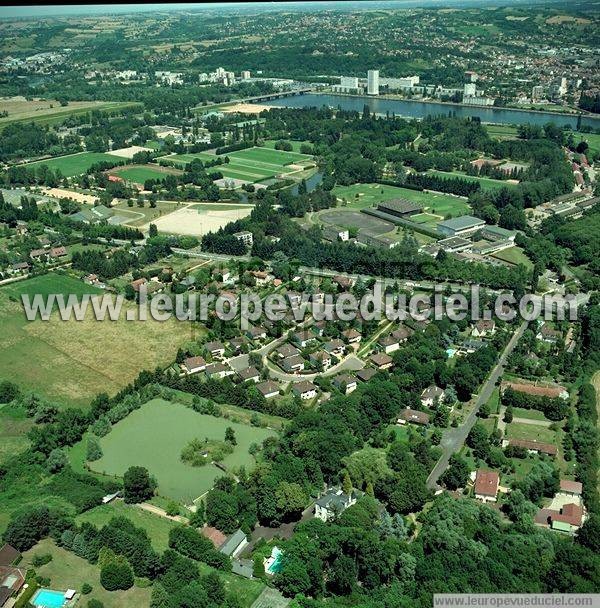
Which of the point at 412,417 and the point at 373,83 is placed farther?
the point at 373,83

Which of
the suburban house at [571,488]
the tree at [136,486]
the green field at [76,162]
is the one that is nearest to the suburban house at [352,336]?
the suburban house at [571,488]

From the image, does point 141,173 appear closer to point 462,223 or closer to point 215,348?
point 462,223

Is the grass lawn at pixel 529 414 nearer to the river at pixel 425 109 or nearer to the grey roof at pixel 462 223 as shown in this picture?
the grey roof at pixel 462 223

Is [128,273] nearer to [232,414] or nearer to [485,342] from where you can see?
[232,414]

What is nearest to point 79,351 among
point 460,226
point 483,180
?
point 460,226

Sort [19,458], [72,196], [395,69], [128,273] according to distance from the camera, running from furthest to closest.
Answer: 1. [395,69]
2. [72,196]
3. [128,273]
4. [19,458]

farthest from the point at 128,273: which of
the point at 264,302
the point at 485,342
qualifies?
the point at 485,342

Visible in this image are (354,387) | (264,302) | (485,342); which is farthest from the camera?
(264,302)
